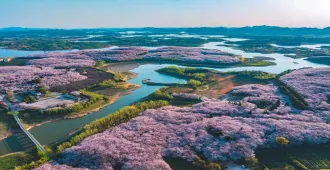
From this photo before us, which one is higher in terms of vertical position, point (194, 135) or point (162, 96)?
point (162, 96)

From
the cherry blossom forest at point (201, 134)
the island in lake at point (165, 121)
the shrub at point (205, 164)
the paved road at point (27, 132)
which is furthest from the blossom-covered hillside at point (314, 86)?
the paved road at point (27, 132)

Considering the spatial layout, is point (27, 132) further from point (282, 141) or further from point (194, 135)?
point (282, 141)

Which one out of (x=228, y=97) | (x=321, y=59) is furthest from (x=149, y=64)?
(x=321, y=59)

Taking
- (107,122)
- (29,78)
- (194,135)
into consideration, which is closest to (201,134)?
(194,135)

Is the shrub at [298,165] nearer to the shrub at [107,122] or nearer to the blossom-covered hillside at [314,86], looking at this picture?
the blossom-covered hillside at [314,86]

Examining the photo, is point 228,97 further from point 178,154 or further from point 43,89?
point 43,89
